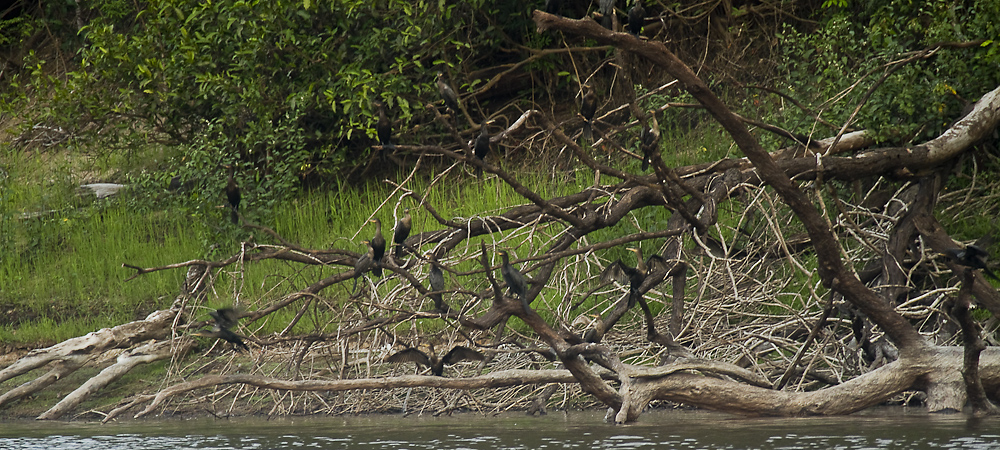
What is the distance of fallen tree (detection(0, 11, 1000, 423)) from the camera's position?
177 inches

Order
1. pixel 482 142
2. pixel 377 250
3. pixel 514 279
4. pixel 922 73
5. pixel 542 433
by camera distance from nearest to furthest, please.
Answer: pixel 542 433 < pixel 514 279 < pixel 377 250 < pixel 482 142 < pixel 922 73

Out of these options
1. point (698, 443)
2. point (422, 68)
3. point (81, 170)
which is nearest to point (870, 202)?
point (698, 443)

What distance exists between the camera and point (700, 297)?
5277mm

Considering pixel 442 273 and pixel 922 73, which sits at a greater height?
pixel 922 73

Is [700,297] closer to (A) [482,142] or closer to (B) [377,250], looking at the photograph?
(A) [482,142]

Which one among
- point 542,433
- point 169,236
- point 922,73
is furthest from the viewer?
point 169,236

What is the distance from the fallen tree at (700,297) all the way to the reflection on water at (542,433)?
0.56 feet

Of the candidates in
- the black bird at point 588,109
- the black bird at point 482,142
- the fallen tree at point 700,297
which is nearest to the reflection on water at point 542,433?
the fallen tree at point 700,297

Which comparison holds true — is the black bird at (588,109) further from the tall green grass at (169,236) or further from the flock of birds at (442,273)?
the tall green grass at (169,236)

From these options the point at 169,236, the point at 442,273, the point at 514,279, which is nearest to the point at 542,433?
the point at 514,279

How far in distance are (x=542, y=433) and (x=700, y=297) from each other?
121 cm

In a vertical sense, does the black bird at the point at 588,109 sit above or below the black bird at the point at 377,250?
above

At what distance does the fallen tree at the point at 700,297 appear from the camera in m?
4.49

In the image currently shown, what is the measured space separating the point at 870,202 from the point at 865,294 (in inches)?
90.7
